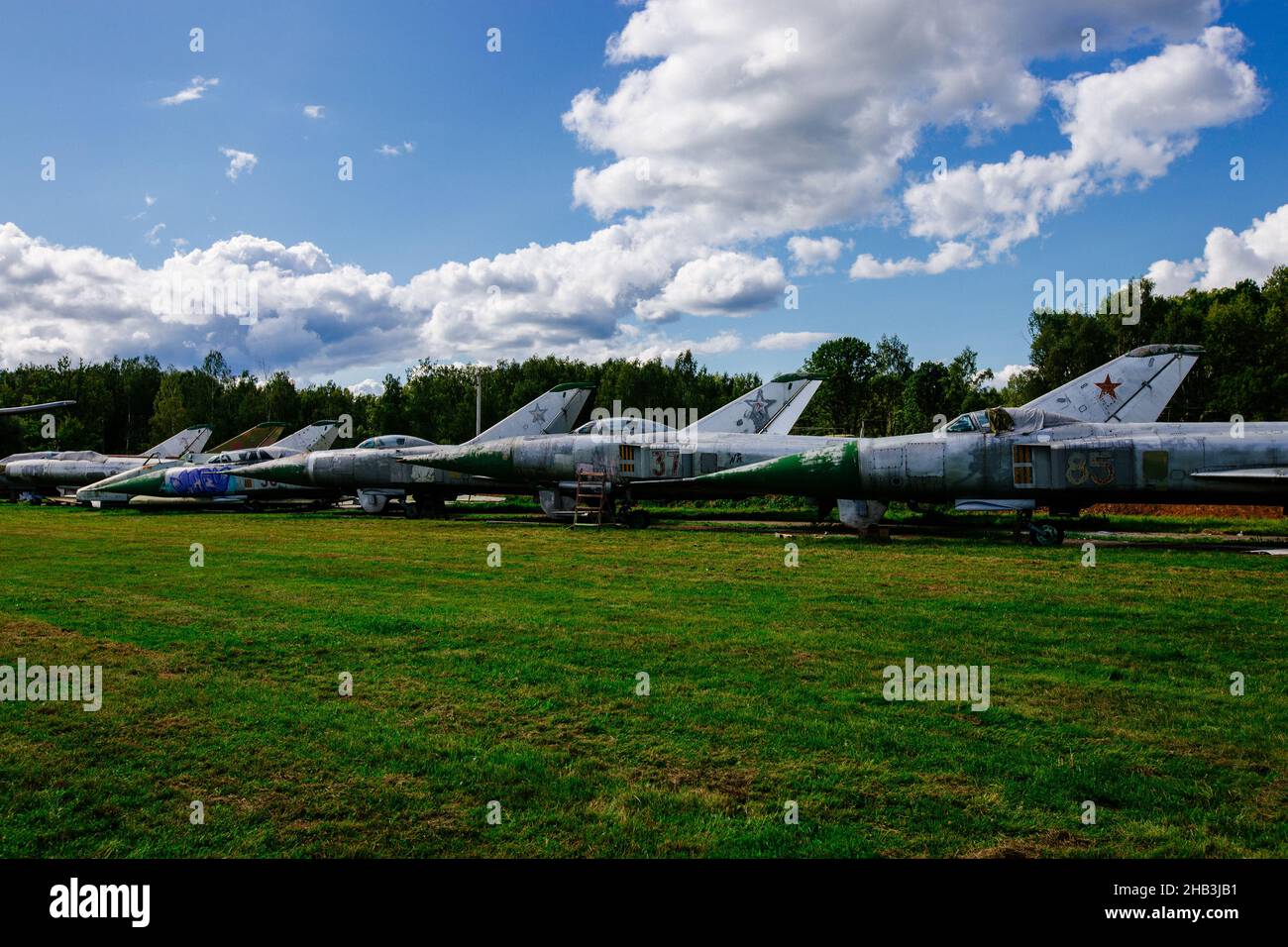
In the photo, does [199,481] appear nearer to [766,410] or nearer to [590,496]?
[590,496]

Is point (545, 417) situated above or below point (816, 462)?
above

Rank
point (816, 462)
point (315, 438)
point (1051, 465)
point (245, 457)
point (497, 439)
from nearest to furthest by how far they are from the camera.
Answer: point (1051, 465) → point (816, 462) → point (497, 439) → point (245, 457) → point (315, 438)

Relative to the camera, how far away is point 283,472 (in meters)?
28.1

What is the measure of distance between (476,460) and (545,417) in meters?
2.86

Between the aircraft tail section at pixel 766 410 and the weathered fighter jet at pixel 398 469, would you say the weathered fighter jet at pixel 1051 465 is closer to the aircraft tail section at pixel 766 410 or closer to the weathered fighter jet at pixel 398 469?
the aircraft tail section at pixel 766 410

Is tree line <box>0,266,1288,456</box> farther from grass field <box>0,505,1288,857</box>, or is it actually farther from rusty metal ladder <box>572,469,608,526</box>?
grass field <box>0,505,1288,857</box>

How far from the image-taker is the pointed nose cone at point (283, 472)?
27.8 m

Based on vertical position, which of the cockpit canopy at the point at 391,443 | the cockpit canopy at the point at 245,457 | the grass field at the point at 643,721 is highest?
the cockpit canopy at the point at 391,443

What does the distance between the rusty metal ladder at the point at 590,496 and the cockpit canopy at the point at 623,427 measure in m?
1.25

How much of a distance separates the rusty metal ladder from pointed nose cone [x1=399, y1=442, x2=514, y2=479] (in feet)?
8.32

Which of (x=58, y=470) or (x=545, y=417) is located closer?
(x=545, y=417)

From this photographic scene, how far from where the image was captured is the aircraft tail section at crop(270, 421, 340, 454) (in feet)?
115

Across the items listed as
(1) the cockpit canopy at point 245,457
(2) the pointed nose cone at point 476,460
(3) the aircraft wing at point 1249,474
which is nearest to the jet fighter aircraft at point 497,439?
(2) the pointed nose cone at point 476,460

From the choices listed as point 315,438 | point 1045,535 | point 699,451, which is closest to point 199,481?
point 315,438
